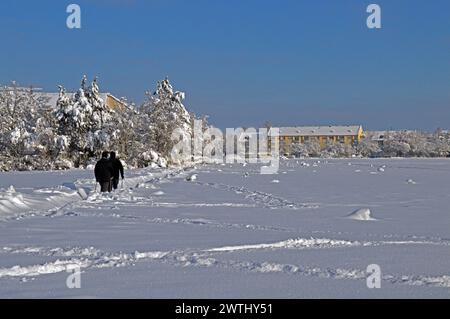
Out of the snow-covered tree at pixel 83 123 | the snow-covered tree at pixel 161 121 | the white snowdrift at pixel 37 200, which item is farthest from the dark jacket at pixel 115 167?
the snow-covered tree at pixel 161 121

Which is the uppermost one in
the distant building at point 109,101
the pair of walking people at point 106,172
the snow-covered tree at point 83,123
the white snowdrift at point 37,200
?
the distant building at point 109,101

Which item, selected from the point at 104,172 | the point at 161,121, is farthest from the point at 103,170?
the point at 161,121

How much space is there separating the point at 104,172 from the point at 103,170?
120mm

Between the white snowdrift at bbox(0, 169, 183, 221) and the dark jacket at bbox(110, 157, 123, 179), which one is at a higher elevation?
the dark jacket at bbox(110, 157, 123, 179)

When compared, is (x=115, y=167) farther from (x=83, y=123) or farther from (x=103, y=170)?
(x=83, y=123)

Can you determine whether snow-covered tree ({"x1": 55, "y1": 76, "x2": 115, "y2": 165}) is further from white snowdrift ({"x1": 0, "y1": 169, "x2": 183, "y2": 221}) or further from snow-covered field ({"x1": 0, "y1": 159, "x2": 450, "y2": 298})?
snow-covered field ({"x1": 0, "y1": 159, "x2": 450, "y2": 298})

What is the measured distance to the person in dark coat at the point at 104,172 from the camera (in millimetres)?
20172

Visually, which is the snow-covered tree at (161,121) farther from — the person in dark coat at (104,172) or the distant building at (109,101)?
the person in dark coat at (104,172)

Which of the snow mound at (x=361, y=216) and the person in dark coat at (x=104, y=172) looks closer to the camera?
the snow mound at (x=361, y=216)

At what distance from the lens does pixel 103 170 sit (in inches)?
794

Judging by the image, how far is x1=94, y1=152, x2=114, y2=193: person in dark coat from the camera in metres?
20.2

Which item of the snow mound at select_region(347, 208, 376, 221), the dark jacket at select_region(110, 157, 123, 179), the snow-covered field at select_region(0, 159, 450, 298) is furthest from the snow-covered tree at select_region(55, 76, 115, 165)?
the snow mound at select_region(347, 208, 376, 221)
